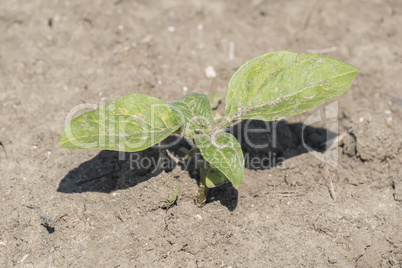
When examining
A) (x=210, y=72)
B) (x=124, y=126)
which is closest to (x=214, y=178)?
(x=124, y=126)

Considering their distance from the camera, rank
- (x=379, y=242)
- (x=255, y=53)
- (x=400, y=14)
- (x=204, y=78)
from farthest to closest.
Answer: (x=400, y=14) → (x=255, y=53) → (x=204, y=78) → (x=379, y=242)

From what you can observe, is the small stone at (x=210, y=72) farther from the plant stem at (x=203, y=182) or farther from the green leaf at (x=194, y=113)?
the plant stem at (x=203, y=182)

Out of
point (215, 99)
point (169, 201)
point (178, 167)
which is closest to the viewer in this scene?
point (169, 201)

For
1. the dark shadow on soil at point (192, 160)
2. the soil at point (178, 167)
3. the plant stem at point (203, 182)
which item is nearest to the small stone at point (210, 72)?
the soil at point (178, 167)

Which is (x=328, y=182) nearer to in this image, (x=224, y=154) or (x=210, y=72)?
(x=224, y=154)

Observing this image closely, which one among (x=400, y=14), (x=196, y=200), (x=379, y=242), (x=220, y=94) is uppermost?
(x=400, y=14)

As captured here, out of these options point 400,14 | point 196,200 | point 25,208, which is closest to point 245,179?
point 196,200

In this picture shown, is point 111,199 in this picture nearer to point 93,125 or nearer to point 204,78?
point 93,125
